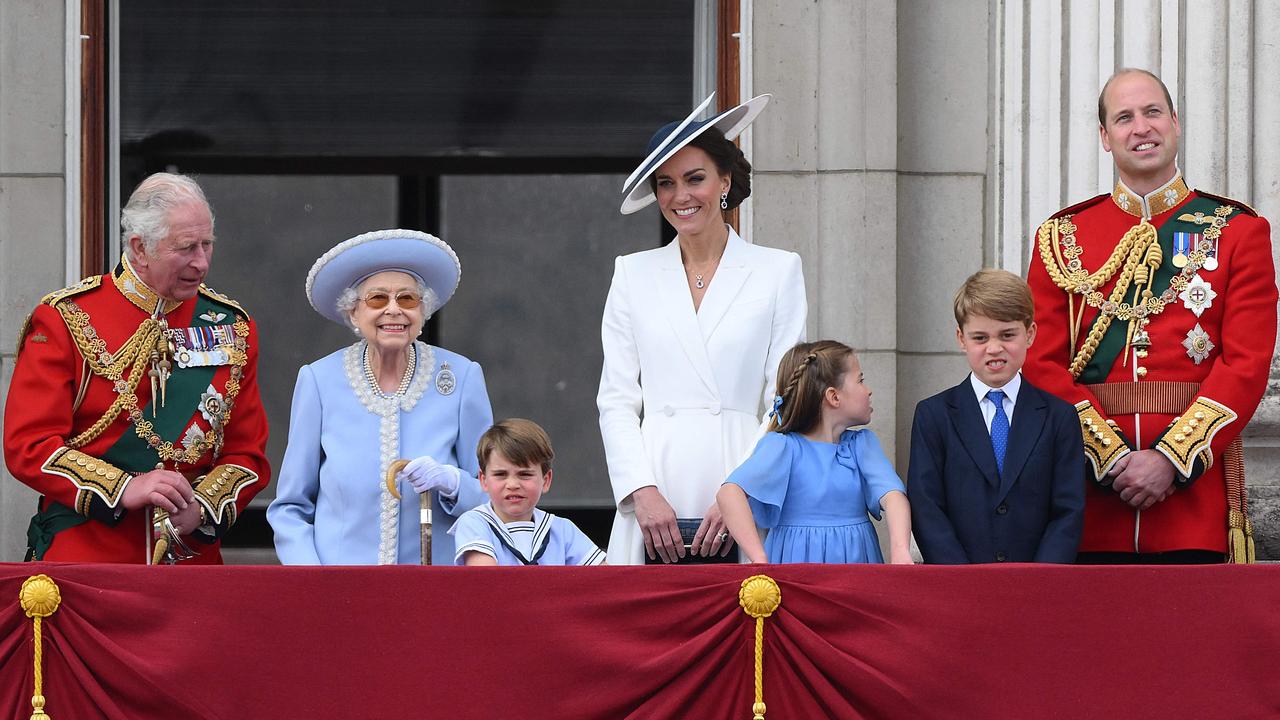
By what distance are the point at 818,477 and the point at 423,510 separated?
3.22ft

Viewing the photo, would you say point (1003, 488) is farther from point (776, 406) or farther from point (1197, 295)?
point (1197, 295)

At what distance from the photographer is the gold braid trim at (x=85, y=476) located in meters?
4.49

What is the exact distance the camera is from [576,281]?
324 inches

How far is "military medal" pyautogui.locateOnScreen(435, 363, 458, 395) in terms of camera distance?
4691mm

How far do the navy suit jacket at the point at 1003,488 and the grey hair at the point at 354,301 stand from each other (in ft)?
4.43

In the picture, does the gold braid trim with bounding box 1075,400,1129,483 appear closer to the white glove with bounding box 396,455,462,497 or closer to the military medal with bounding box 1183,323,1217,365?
→ the military medal with bounding box 1183,323,1217,365

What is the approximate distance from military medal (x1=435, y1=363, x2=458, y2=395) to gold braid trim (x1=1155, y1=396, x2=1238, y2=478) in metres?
1.81

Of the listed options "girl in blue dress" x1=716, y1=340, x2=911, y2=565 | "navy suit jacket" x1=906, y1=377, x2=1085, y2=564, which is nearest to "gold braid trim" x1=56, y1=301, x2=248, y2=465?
"girl in blue dress" x1=716, y1=340, x2=911, y2=565

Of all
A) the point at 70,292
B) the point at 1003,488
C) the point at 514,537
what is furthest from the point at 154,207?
the point at 1003,488

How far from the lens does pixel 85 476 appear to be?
4.51m

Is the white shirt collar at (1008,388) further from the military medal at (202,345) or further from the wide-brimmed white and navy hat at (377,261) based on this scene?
the military medal at (202,345)

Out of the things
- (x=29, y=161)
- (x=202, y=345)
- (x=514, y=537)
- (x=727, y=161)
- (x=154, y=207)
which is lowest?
(x=514, y=537)

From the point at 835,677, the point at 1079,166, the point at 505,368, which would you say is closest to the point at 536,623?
the point at 835,677

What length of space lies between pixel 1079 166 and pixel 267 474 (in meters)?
3.19
